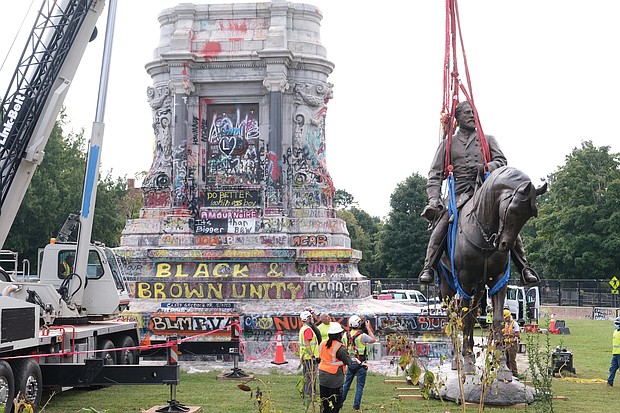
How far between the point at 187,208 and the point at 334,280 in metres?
5.38

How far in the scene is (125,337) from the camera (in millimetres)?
20406

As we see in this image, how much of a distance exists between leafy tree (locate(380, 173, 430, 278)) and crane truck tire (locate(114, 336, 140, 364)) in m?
49.4

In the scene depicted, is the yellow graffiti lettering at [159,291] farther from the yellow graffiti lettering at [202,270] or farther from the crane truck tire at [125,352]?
the crane truck tire at [125,352]

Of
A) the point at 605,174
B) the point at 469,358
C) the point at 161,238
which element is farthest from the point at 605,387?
the point at 605,174

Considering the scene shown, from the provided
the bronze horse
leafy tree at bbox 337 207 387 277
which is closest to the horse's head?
the bronze horse

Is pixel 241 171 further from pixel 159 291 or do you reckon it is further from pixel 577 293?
pixel 577 293

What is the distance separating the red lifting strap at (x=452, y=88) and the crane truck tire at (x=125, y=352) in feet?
27.9

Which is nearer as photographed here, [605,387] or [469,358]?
[469,358]

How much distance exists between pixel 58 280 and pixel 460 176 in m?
9.43

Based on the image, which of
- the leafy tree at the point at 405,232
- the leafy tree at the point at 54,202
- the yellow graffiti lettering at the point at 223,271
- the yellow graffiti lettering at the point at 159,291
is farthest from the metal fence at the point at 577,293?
the yellow graffiti lettering at the point at 159,291

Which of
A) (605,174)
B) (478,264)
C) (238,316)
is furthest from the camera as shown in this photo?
(605,174)

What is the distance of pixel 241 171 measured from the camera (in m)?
29.4

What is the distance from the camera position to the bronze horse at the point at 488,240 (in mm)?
13094

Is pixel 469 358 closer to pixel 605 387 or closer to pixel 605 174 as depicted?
pixel 605 387
